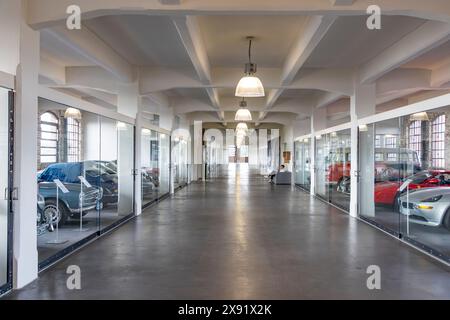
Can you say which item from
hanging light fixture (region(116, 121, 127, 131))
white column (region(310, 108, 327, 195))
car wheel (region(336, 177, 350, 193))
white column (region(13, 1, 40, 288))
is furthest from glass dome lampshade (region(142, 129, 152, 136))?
white column (region(310, 108, 327, 195))

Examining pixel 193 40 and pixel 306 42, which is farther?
pixel 306 42

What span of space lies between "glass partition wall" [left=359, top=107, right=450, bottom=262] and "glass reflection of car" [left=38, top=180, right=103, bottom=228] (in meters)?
5.50

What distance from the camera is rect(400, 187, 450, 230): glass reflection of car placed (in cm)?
670

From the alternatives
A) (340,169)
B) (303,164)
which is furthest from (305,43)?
(303,164)

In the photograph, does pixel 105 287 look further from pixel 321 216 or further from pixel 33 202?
pixel 321 216

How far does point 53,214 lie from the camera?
22.2ft

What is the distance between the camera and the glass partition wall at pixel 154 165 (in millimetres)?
10664

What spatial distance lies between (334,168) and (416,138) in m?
4.57

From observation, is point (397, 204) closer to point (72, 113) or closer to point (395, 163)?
point (395, 163)

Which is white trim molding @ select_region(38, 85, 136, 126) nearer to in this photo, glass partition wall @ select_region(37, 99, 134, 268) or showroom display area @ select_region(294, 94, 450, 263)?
glass partition wall @ select_region(37, 99, 134, 268)

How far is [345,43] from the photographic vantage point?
7.11 m

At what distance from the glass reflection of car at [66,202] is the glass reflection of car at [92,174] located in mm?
130

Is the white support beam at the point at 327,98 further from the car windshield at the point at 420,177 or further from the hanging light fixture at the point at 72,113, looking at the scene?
the hanging light fixture at the point at 72,113

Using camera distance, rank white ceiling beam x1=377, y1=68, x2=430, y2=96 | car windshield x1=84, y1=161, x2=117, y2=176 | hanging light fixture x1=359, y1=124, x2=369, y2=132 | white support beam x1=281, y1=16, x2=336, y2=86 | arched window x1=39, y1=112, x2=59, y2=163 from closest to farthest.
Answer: white support beam x1=281, y1=16, x2=336, y2=86 → arched window x1=39, y1=112, x2=59, y2=163 → car windshield x1=84, y1=161, x2=117, y2=176 → hanging light fixture x1=359, y1=124, x2=369, y2=132 → white ceiling beam x1=377, y1=68, x2=430, y2=96
